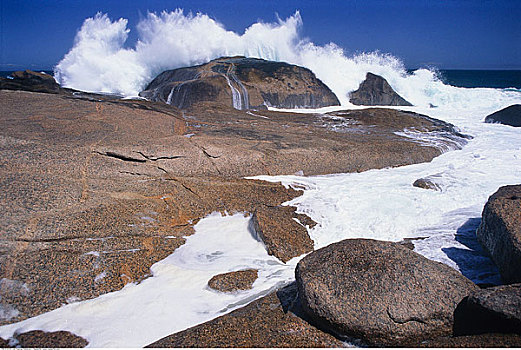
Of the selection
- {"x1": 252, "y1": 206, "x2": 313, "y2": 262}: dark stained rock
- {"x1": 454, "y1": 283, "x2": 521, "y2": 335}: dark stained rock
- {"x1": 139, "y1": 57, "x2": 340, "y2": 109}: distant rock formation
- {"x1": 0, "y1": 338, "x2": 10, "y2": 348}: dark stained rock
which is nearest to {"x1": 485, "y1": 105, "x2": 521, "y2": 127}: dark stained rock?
{"x1": 139, "y1": 57, "x2": 340, "y2": 109}: distant rock formation

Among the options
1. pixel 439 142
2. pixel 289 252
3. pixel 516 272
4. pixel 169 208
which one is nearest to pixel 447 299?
pixel 516 272

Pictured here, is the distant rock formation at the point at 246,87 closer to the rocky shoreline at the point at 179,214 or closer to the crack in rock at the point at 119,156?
the rocky shoreline at the point at 179,214

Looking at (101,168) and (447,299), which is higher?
(101,168)

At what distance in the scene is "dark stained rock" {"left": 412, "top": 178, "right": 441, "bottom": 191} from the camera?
5.64 meters

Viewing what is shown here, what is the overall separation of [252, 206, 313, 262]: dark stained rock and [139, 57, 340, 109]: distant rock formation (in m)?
8.12

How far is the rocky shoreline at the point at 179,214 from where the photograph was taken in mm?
2463

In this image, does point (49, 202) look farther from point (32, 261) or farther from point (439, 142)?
point (439, 142)

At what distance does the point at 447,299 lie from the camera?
251 cm

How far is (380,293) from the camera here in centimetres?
250

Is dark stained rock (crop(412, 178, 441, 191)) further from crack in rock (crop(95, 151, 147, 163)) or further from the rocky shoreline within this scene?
crack in rock (crop(95, 151, 147, 163))

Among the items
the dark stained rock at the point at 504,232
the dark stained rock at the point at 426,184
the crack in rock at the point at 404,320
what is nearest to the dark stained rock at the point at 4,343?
the crack in rock at the point at 404,320

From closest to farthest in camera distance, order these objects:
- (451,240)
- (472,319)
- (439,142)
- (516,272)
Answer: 1. (472,319)
2. (516,272)
3. (451,240)
4. (439,142)

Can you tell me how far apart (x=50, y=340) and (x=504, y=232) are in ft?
12.4

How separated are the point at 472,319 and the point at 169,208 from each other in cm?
322
